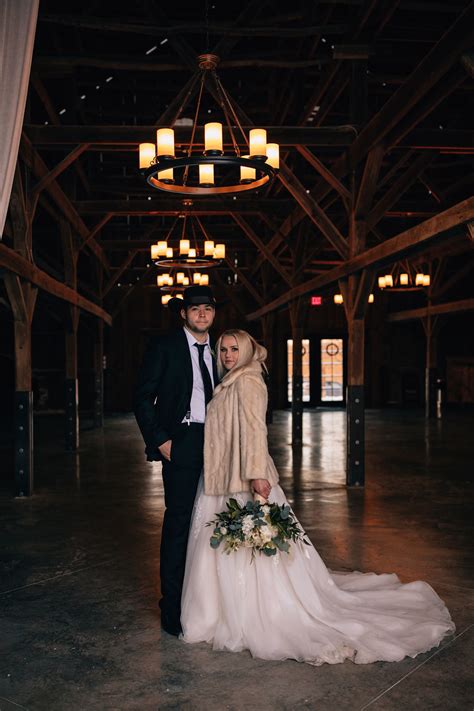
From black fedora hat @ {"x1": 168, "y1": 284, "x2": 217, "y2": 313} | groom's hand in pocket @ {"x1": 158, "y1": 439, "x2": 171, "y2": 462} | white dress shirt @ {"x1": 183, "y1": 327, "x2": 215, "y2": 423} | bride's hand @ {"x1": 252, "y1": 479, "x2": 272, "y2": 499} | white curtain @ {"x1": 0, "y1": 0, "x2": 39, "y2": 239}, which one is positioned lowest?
bride's hand @ {"x1": 252, "y1": 479, "x2": 272, "y2": 499}

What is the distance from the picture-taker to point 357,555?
18.1ft

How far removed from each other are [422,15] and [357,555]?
6989 mm

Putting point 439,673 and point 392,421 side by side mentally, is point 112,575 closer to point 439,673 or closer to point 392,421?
point 439,673

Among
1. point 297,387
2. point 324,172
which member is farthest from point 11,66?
point 297,387

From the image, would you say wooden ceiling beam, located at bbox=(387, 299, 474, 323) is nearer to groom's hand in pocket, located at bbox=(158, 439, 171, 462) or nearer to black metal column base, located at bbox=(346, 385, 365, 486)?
black metal column base, located at bbox=(346, 385, 365, 486)

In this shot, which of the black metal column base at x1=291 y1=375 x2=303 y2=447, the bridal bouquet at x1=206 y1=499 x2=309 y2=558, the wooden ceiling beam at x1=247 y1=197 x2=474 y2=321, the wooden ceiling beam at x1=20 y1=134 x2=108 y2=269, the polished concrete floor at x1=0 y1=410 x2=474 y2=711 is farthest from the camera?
the black metal column base at x1=291 y1=375 x2=303 y2=447

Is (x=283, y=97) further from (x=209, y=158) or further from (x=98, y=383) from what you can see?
(x=98, y=383)

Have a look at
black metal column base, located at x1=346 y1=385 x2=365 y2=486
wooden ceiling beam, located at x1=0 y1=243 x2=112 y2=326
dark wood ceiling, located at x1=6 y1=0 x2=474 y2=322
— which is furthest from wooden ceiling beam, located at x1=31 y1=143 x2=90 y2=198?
black metal column base, located at x1=346 y1=385 x2=365 y2=486

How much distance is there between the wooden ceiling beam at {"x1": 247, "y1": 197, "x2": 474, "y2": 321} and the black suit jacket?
3002mm

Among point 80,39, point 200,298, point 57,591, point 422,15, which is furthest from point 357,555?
point 80,39

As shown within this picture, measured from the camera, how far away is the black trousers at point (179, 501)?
3893mm

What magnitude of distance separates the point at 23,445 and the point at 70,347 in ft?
16.7

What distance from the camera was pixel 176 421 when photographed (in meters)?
3.92

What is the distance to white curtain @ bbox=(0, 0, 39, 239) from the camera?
7.89 ft
